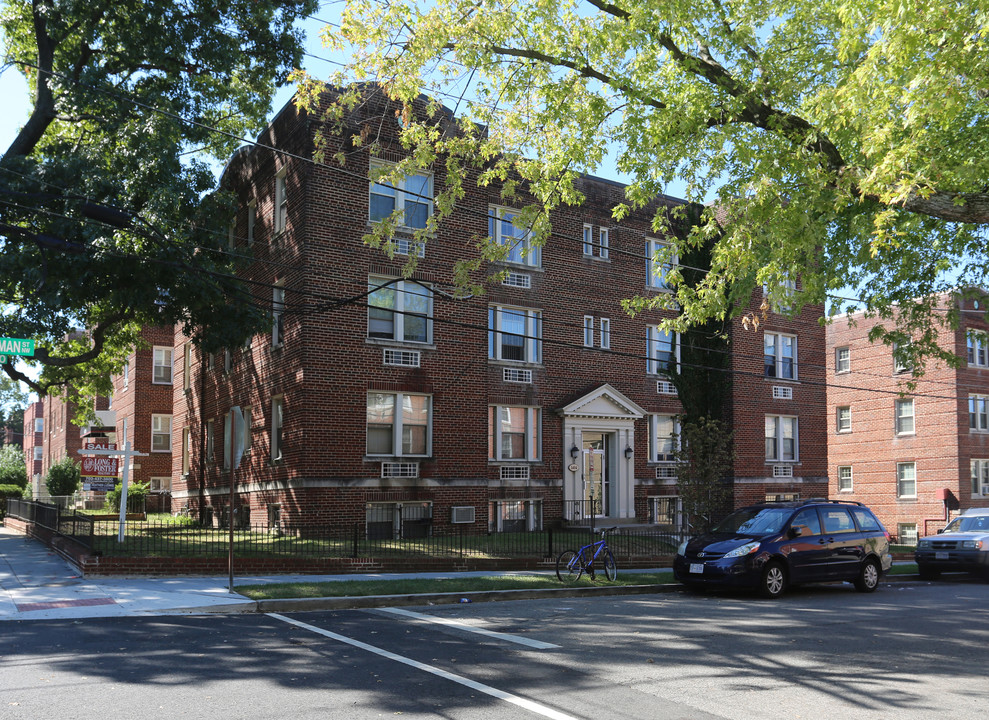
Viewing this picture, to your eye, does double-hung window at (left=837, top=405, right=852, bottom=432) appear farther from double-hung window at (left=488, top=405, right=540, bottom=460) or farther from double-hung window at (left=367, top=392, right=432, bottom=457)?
double-hung window at (left=367, top=392, right=432, bottom=457)

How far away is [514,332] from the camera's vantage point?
26.9 metres

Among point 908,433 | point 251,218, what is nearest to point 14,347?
point 251,218

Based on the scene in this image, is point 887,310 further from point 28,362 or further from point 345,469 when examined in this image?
point 28,362

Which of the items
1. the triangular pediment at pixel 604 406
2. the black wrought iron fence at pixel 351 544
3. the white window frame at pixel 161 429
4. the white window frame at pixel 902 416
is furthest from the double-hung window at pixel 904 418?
the white window frame at pixel 161 429

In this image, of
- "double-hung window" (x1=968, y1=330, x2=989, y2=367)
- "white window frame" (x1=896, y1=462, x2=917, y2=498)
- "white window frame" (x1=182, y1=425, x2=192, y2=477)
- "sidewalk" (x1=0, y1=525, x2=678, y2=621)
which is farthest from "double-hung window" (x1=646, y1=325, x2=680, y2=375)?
"double-hung window" (x1=968, y1=330, x2=989, y2=367)

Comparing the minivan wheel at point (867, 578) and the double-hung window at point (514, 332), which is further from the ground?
the double-hung window at point (514, 332)

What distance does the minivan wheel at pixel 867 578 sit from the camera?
53.7 feet

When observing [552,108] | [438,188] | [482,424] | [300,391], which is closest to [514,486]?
[482,424]

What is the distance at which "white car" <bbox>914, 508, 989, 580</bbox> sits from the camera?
20.1 meters

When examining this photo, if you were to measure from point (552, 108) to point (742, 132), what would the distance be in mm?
2888

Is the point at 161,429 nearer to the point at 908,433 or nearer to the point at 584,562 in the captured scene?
the point at 584,562

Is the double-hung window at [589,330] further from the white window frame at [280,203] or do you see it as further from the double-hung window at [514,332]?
the white window frame at [280,203]

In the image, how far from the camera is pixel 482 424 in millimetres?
24891

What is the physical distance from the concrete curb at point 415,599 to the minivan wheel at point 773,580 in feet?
5.89
